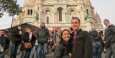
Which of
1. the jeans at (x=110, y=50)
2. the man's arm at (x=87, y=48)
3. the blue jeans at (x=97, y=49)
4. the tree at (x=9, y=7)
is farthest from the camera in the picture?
the tree at (x=9, y=7)

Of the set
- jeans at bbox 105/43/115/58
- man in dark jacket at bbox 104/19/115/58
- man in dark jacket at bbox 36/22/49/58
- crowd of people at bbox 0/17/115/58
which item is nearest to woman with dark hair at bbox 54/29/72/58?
crowd of people at bbox 0/17/115/58

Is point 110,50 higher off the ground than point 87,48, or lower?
lower

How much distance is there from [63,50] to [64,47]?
93 millimetres

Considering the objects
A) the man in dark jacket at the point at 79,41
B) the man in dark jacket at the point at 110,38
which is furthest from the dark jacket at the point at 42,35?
the man in dark jacket at the point at 79,41

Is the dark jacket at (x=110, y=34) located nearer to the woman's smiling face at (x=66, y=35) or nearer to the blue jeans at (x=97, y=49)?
the blue jeans at (x=97, y=49)

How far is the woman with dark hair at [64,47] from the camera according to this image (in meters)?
8.33

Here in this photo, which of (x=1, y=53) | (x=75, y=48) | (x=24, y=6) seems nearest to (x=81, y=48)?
(x=75, y=48)

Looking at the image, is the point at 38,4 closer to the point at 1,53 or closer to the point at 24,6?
the point at 24,6

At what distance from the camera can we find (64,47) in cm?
840

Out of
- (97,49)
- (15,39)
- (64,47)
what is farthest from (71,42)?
(15,39)

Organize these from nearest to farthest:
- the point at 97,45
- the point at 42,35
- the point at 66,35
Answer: the point at 66,35, the point at 97,45, the point at 42,35

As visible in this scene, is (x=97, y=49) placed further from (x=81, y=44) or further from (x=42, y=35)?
(x=81, y=44)

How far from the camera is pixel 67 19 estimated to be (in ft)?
253

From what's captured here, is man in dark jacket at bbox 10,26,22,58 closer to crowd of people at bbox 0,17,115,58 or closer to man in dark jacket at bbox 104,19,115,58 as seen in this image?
crowd of people at bbox 0,17,115,58
